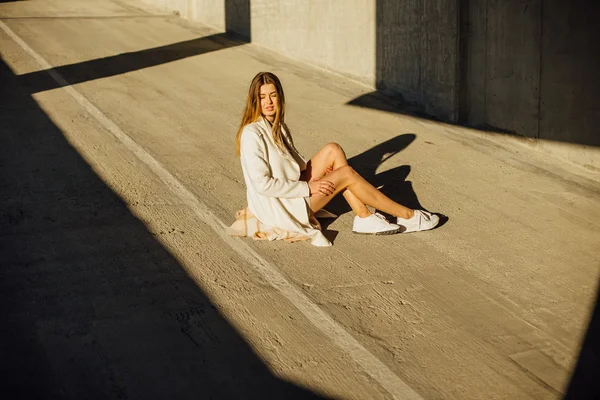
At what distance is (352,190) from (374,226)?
39 cm

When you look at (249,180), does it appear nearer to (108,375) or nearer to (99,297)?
(99,297)

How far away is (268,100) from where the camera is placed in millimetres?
7426

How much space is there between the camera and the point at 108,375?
17.3 ft

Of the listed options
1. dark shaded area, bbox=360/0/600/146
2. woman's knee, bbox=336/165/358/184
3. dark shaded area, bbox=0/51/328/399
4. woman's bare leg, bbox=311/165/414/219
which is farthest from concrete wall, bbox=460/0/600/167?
dark shaded area, bbox=0/51/328/399

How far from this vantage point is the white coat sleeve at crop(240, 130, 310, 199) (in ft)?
24.0

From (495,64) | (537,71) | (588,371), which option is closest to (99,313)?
(588,371)

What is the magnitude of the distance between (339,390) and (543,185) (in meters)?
5.15

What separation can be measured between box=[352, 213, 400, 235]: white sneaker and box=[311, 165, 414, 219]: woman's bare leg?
0.11m

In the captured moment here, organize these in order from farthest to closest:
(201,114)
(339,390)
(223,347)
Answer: (201,114) → (223,347) → (339,390)

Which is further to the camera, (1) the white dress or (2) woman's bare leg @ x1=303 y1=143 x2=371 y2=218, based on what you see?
(2) woman's bare leg @ x1=303 y1=143 x2=371 y2=218

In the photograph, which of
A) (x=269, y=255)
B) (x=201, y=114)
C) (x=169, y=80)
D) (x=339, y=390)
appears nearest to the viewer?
(x=339, y=390)

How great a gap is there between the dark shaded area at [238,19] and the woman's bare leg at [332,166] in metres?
10.4

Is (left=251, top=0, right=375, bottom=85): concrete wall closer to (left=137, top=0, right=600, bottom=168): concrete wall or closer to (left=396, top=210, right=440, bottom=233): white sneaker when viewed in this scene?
(left=137, top=0, right=600, bottom=168): concrete wall

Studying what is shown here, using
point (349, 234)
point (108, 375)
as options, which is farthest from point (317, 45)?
point (108, 375)
